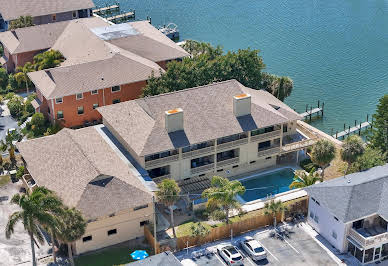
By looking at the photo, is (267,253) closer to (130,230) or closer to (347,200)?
(347,200)

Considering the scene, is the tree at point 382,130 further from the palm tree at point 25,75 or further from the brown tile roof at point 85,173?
the palm tree at point 25,75

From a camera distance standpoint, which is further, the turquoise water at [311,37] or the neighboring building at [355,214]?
the turquoise water at [311,37]

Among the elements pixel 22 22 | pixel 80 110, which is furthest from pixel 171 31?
pixel 80 110

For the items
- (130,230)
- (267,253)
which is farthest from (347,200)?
(130,230)

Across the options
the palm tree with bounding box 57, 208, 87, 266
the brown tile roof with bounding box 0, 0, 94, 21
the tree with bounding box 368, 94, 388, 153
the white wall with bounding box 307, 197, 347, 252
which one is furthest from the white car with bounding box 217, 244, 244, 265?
the brown tile roof with bounding box 0, 0, 94, 21

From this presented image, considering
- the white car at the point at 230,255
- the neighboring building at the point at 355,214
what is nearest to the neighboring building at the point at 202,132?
the neighboring building at the point at 355,214

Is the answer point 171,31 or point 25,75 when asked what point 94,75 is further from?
point 171,31

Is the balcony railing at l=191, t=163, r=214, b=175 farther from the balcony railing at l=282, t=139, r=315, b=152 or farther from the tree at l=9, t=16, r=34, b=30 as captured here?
the tree at l=9, t=16, r=34, b=30
